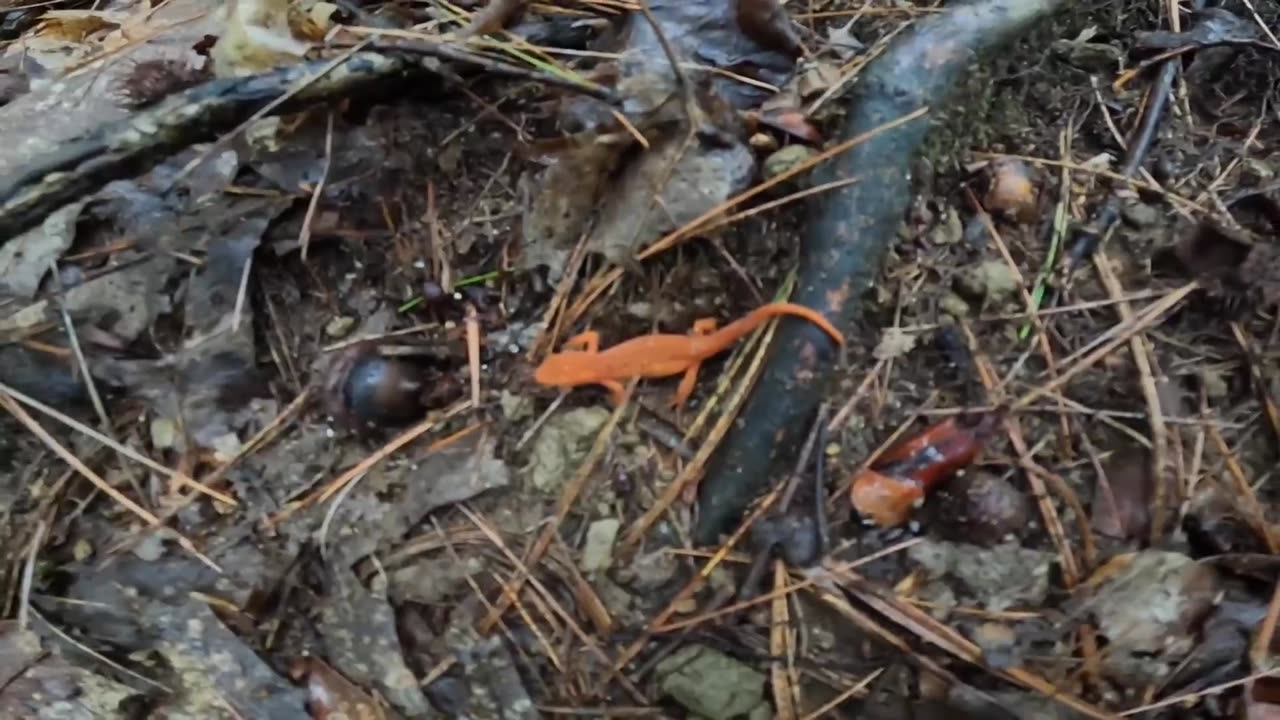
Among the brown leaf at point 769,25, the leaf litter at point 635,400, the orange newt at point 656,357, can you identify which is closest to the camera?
the leaf litter at point 635,400

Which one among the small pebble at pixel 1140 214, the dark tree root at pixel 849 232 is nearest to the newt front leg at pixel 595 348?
the dark tree root at pixel 849 232

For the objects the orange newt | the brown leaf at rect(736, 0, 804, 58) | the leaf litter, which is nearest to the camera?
the leaf litter

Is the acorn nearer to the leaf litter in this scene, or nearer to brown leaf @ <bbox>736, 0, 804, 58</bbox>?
the leaf litter

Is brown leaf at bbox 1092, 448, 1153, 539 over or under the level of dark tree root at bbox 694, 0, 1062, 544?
under

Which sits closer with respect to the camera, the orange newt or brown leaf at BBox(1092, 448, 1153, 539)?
brown leaf at BBox(1092, 448, 1153, 539)

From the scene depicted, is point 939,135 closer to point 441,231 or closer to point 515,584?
point 441,231

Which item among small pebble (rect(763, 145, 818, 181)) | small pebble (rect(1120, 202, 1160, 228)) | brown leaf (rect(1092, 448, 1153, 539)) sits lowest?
brown leaf (rect(1092, 448, 1153, 539))

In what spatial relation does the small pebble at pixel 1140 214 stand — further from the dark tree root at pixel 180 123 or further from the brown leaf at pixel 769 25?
the dark tree root at pixel 180 123

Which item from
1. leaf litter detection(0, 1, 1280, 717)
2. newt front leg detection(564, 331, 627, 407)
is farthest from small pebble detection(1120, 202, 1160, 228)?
newt front leg detection(564, 331, 627, 407)
